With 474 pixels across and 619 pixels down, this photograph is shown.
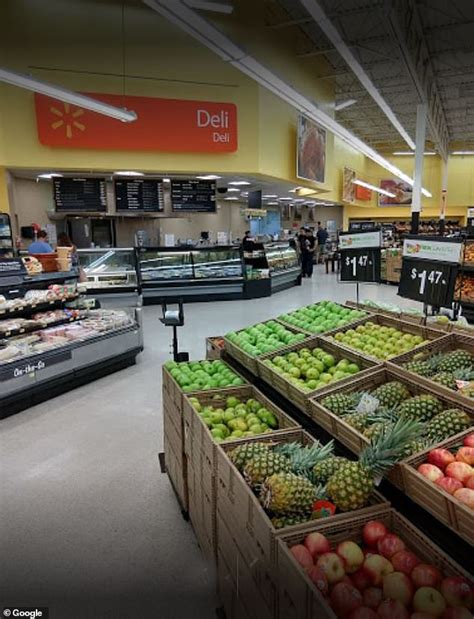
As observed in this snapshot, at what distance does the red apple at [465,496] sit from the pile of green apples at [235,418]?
0.92 meters

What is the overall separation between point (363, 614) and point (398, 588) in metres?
0.18

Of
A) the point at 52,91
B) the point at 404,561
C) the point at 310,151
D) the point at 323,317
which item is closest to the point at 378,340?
the point at 323,317

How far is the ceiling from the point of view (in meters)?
7.82

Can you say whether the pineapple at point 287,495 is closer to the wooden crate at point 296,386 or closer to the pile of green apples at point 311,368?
the wooden crate at point 296,386

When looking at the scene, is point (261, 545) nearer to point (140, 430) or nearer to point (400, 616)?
point (400, 616)

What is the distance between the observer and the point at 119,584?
2.26 metres

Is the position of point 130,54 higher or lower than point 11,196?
higher

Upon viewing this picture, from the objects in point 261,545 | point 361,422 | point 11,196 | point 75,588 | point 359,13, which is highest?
point 359,13

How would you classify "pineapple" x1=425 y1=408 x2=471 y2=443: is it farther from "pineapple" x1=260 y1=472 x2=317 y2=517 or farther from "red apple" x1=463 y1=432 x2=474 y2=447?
"pineapple" x1=260 y1=472 x2=317 y2=517

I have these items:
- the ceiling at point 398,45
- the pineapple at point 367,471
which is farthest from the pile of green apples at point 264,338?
the ceiling at point 398,45

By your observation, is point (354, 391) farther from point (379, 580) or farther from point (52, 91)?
point (52, 91)

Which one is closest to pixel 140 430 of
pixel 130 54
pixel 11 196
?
pixel 11 196

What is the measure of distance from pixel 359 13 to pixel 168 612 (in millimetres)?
9755

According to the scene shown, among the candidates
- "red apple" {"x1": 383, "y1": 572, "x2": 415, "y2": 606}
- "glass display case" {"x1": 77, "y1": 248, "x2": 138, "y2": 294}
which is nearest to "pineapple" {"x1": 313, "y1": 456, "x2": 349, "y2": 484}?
"red apple" {"x1": 383, "y1": 572, "x2": 415, "y2": 606}
